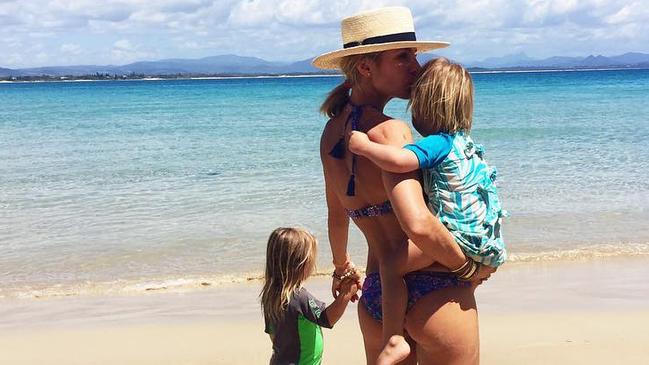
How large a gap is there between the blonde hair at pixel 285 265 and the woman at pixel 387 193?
698mm

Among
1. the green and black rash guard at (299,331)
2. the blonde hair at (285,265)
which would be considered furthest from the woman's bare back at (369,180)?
the green and black rash guard at (299,331)

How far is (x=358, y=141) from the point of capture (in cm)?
243

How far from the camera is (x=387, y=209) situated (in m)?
2.52

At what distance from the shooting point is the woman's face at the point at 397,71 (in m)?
2.56

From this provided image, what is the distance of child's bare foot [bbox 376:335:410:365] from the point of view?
246cm

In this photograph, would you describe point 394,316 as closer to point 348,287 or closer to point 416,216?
point 416,216

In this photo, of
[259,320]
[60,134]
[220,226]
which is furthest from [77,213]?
[60,134]

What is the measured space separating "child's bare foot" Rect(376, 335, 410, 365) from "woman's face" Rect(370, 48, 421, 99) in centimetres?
76

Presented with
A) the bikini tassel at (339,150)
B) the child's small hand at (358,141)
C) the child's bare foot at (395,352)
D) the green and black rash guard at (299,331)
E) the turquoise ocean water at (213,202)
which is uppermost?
the child's small hand at (358,141)

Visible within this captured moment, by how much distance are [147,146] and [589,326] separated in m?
16.1

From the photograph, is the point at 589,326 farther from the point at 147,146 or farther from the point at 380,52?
the point at 147,146

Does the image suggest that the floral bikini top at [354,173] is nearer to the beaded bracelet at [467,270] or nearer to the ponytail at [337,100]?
the ponytail at [337,100]

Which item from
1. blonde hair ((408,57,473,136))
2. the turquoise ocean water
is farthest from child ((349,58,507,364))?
the turquoise ocean water

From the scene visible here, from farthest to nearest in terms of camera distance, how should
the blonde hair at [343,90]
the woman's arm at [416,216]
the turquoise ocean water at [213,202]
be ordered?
1. the turquoise ocean water at [213,202]
2. the blonde hair at [343,90]
3. the woman's arm at [416,216]
